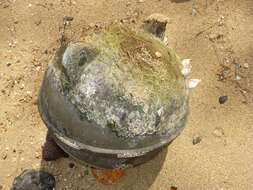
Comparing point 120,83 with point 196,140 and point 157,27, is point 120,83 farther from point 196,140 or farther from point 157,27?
point 196,140

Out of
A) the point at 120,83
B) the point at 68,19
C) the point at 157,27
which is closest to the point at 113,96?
the point at 120,83

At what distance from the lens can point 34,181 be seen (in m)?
3.93

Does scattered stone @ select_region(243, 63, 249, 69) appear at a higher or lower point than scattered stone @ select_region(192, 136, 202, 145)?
higher

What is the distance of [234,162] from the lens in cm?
420

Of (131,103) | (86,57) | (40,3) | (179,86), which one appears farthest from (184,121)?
(40,3)

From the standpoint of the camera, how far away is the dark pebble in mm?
3914

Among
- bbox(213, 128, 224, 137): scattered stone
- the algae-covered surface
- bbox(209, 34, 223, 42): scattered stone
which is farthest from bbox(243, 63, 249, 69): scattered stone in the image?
the algae-covered surface

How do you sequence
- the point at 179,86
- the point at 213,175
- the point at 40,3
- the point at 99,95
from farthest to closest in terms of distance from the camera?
the point at 40,3 → the point at 213,175 → the point at 179,86 → the point at 99,95

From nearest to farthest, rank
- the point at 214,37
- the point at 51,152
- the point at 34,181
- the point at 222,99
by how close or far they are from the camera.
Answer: the point at 34,181, the point at 51,152, the point at 222,99, the point at 214,37

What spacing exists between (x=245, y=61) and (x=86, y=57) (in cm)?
221

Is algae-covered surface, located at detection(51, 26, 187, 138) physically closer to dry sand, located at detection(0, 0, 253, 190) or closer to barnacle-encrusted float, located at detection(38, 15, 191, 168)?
barnacle-encrusted float, located at detection(38, 15, 191, 168)

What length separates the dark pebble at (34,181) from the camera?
12.8 feet

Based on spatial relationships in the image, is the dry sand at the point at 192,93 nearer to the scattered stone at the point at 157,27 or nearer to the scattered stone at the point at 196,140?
the scattered stone at the point at 196,140

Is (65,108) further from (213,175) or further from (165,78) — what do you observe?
(213,175)
